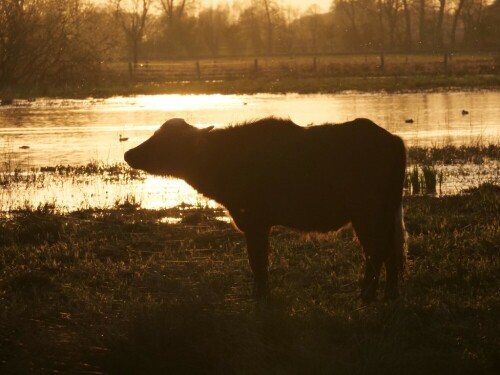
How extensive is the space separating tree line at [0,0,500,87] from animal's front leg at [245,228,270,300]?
108ft

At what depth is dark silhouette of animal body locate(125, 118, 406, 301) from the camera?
24.1ft

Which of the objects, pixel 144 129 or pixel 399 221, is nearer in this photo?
pixel 399 221

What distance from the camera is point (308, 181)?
7512 millimetres

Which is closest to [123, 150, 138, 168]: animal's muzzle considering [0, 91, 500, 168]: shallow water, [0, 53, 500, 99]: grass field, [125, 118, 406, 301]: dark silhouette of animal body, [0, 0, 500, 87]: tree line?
[125, 118, 406, 301]: dark silhouette of animal body

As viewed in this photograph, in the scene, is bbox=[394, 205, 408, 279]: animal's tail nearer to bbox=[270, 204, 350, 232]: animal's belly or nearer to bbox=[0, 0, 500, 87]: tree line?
bbox=[270, 204, 350, 232]: animal's belly

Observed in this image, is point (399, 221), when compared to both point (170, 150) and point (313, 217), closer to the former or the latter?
point (313, 217)

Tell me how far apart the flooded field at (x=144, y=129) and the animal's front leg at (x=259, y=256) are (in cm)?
483

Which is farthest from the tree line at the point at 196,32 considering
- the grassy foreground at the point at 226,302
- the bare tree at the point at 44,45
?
the grassy foreground at the point at 226,302

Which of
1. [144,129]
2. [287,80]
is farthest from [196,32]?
[144,129]

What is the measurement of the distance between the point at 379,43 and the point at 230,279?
70792 millimetres

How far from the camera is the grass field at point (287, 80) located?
124 ft

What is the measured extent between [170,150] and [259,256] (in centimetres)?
134

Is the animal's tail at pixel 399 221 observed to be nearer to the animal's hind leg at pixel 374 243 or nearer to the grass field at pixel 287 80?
the animal's hind leg at pixel 374 243

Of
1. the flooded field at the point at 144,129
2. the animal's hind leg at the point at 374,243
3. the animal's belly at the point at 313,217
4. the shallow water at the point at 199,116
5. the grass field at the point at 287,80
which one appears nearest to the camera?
the animal's hind leg at the point at 374,243
